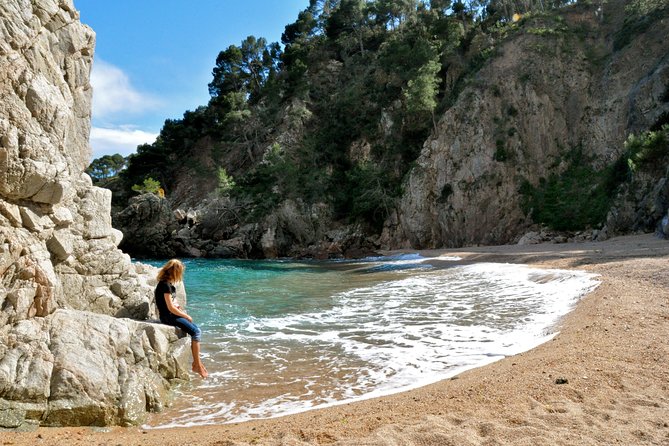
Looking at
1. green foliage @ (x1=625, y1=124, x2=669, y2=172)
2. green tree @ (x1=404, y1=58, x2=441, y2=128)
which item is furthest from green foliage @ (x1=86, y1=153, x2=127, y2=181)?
green foliage @ (x1=625, y1=124, x2=669, y2=172)

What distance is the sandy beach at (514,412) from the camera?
3855 mm

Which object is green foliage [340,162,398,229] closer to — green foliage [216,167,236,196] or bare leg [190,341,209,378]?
green foliage [216,167,236,196]

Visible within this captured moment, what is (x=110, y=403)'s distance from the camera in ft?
17.2

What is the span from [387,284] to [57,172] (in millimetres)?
12785

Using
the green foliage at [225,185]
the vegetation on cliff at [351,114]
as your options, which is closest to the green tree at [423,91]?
the vegetation on cliff at [351,114]

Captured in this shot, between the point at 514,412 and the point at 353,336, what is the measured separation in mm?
4927

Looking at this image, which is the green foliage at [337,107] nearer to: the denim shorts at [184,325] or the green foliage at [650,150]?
the green foliage at [650,150]

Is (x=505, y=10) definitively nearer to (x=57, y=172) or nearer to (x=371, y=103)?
(x=371, y=103)

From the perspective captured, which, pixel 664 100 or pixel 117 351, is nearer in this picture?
pixel 117 351

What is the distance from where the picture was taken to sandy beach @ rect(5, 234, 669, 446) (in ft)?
12.6

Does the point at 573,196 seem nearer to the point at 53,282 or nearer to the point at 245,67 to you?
the point at 53,282

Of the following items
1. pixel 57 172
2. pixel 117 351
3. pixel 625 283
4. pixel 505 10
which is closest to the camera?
pixel 117 351

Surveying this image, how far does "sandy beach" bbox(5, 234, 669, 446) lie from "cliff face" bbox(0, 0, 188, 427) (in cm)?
47

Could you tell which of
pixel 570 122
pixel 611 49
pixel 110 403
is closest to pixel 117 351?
pixel 110 403
